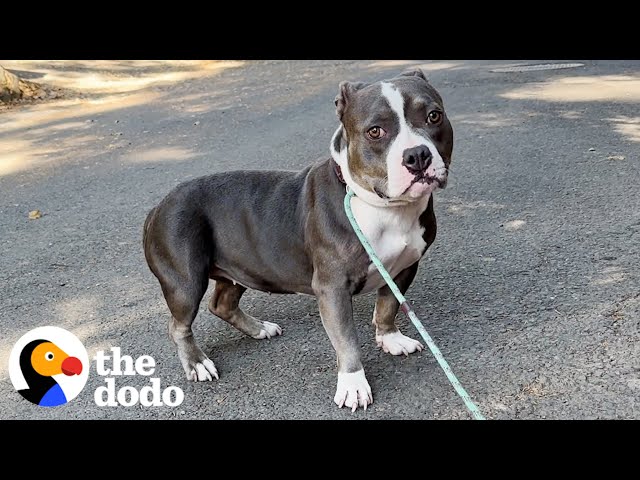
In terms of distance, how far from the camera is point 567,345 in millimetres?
3920

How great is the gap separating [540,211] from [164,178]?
3568mm

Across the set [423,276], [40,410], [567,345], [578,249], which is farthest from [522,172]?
[40,410]

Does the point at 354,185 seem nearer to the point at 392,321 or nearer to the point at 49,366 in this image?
the point at 392,321

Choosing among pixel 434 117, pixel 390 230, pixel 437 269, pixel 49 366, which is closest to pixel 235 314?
pixel 49 366

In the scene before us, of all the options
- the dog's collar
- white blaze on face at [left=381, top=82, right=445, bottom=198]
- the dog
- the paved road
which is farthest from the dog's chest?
the paved road

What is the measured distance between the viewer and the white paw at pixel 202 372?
13.2ft

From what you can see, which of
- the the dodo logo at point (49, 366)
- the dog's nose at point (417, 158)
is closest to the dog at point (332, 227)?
the dog's nose at point (417, 158)

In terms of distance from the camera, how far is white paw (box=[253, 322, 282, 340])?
441 centimetres

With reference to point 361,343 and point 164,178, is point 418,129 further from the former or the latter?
point 164,178

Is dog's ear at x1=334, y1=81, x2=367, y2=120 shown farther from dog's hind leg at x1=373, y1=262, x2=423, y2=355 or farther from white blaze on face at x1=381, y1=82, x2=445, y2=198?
dog's hind leg at x1=373, y1=262, x2=423, y2=355

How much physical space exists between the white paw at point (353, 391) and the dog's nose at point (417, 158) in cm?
100

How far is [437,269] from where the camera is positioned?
16.4 ft

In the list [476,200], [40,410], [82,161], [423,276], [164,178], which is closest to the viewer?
[40,410]

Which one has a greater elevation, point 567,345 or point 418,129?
point 418,129
